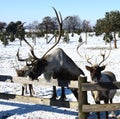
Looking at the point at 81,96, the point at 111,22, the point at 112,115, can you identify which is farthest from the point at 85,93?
the point at 111,22

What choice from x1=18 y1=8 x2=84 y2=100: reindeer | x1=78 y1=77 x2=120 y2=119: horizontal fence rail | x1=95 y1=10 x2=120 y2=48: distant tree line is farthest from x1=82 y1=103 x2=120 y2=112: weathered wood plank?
x1=95 y1=10 x2=120 y2=48: distant tree line

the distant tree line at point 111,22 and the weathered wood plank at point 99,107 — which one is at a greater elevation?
the distant tree line at point 111,22

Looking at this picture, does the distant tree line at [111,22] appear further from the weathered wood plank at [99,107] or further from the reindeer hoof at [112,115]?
the weathered wood plank at [99,107]

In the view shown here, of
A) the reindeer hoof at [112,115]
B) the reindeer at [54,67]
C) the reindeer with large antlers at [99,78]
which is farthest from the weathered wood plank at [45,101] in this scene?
the reindeer hoof at [112,115]

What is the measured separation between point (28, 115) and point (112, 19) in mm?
29387

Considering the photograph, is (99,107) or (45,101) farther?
(45,101)

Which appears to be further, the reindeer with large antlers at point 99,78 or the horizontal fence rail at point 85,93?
the reindeer with large antlers at point 99,78

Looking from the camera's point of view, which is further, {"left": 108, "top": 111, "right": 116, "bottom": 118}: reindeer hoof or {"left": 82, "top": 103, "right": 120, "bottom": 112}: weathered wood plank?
{"left": 108, "top": 111, "right": 116, "bottom": 118}: reindeer hoof

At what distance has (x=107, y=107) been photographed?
275 inches

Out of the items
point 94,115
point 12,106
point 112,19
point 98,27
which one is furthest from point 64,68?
point 98,27

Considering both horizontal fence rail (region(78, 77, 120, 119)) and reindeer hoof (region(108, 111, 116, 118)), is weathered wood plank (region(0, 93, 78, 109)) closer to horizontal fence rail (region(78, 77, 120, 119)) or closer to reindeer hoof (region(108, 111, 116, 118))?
horizontal fence rail (region(78, 77, 120, 119))

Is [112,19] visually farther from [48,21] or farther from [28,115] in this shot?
[48,21]

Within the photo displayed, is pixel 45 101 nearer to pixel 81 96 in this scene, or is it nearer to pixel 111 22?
pixel 81 96

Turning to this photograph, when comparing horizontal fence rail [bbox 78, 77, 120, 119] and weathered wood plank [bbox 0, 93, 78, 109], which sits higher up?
horizontal fence rail [bbox 78, 77, 120, 119]
